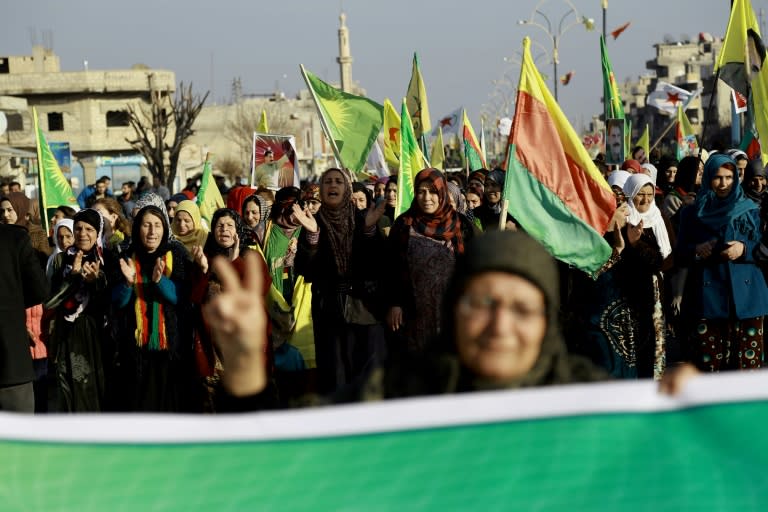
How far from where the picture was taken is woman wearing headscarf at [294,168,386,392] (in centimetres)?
789

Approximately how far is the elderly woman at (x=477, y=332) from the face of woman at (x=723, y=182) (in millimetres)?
5101

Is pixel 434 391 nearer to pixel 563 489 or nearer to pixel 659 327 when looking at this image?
pixel 563 489

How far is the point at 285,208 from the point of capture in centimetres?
956

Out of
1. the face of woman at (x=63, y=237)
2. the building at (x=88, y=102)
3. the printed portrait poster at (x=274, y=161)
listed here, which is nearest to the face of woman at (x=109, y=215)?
the face of woman at (x=63, y=237)

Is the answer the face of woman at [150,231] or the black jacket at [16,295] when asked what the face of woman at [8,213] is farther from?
the black jacket at [16,295]

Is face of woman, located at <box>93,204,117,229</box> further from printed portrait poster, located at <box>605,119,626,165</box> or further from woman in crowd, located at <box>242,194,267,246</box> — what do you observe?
printed portrait poster, located at <box>605,119,626,165</box>

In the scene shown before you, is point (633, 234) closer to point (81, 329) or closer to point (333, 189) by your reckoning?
point (333, 189)

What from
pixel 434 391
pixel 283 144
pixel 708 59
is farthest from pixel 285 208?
pixel 708 59

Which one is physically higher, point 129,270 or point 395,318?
point 129,270

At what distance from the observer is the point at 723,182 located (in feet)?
25.1

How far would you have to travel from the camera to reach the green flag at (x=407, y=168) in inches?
408

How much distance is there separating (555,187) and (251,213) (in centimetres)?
390

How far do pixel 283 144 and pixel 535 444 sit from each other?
12.6 m

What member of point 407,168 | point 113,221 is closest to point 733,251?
point 407,168
